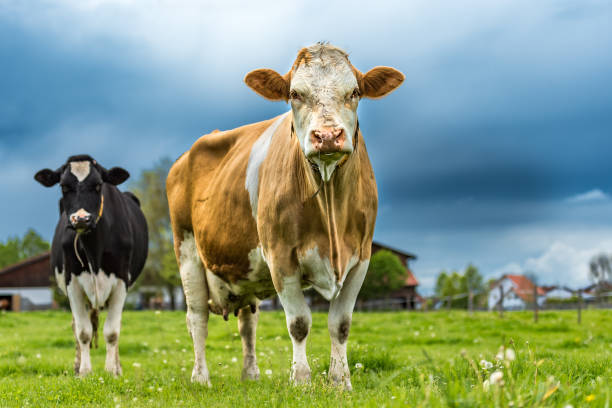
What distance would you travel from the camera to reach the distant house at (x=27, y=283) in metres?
62.4

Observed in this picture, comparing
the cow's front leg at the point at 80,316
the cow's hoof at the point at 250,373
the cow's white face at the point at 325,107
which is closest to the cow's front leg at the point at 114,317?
the cow's front leg at the point at 80,316

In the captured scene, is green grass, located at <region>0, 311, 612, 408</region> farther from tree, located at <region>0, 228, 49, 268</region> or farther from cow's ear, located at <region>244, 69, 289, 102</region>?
tree, located at <region>0, 228, 49, 268</region>

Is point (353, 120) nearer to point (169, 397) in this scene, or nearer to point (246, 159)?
point (246, 159)

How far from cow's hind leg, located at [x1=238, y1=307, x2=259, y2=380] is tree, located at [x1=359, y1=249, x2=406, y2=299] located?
1574 inches

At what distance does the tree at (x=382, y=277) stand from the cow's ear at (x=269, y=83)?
1672 inches

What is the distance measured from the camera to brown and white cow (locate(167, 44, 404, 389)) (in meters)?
4.74

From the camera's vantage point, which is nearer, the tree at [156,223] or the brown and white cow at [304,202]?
the brown and white cow at [304,202]

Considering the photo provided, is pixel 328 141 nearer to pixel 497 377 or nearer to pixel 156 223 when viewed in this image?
pixel 497 377

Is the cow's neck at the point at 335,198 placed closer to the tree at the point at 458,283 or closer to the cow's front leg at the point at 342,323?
the cow's front leg at the point at 342,323

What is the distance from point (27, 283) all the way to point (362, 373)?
64083 millimetres

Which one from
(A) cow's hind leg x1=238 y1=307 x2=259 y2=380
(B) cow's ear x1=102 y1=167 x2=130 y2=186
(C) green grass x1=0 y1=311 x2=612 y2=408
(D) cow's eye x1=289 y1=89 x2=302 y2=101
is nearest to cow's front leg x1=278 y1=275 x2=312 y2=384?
(C) green grass x1=0 y1=311 x2=612 y2=408

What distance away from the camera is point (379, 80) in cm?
532

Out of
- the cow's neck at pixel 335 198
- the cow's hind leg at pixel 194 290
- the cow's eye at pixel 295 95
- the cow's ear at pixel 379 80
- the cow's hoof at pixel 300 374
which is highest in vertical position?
the cow's ear at pixel 379 80

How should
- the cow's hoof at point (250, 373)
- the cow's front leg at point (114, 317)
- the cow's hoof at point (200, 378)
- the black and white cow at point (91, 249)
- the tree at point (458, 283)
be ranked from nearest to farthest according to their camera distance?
1. the cow's hoof at point (200, 378)
2. the cow's hoof at point (250, 373)
3. the black and white cow at point (91, 249)
4. the cow's front leg at point (114, 317)
5. the tree at point (458, 283)
